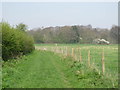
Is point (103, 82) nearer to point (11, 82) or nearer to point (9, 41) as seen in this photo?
point (11, 82)

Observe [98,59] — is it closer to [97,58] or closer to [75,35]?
[97,58]

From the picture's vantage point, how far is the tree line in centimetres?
8650

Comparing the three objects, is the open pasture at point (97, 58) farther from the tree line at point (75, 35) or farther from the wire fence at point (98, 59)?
the tree line at point (75, 35)

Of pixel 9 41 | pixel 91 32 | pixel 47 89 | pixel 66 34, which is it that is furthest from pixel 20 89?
pixel 91 32

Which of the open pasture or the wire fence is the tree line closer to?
the open pasture

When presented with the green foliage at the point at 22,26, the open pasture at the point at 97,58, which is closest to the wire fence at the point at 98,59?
the open pasture at the point at 97,58

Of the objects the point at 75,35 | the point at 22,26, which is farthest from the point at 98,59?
the point at 75,35

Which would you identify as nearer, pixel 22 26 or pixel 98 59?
pixel 98 59

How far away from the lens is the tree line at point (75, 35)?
86500 mm

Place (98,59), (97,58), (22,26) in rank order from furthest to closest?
(22,26)
(97,58)
(98,59)

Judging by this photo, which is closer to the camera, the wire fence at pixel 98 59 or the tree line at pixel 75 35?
the wire fence at pixel 98 59

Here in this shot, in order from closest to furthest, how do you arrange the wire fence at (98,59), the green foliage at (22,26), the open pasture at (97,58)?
1. the wire fence at (98,59)
2. the open pasture at (97,58)
3. the green foliage at (22,26)

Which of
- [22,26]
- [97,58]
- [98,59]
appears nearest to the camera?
[98,59]

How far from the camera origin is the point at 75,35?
8712 centimetres
